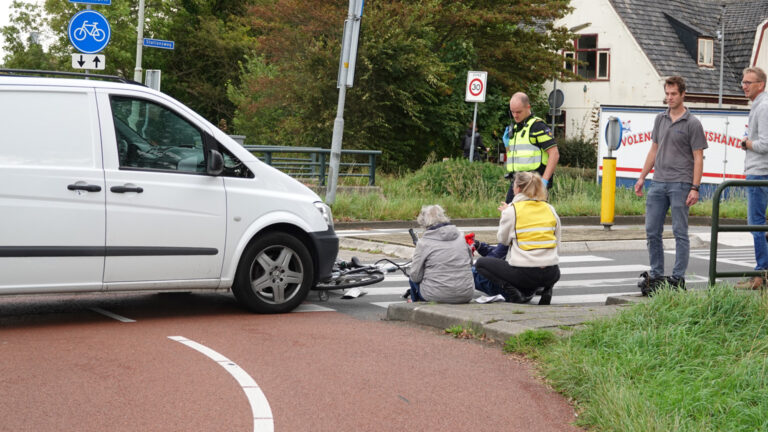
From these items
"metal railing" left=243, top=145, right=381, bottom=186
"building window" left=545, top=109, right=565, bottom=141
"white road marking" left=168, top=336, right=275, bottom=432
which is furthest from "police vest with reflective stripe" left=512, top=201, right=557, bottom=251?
"building window" left=545, top=109, right=565, bottom=141

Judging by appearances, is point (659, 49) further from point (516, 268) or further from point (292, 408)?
point (292, 408)

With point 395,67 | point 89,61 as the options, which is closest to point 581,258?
point 89,61

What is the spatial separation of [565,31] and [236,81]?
2658 cm

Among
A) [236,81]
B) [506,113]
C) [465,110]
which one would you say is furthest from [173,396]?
[236,81]

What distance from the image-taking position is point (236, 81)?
58250 mm

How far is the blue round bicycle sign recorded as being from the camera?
1684 centimetres

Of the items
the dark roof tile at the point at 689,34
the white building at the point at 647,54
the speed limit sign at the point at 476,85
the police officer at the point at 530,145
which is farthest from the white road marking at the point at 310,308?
the dark roof tile at the point at 689,34

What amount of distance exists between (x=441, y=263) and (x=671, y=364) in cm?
308

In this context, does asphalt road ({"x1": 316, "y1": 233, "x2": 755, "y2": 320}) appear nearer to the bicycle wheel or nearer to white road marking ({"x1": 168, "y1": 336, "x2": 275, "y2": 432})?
the bicycle wheel

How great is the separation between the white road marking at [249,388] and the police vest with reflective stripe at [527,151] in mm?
4153

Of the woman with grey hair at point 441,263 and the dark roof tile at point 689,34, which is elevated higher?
the dark roof tile at point 689,34

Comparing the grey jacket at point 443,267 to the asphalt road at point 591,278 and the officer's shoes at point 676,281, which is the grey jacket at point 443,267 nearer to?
the asphalt road at point 591,278

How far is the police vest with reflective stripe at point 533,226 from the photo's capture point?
8953 mm

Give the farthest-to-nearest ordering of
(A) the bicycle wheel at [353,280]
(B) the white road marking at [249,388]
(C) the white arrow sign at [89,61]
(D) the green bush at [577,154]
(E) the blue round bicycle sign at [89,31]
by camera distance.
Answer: (D) the green bush at [577,154] → (C) the white arrow sign at [89,61] → (E) the blue round bicycle sign at [89,31] → (A) the bicycle wheel at [353,280] → (B) the white road marking at [249,388]
